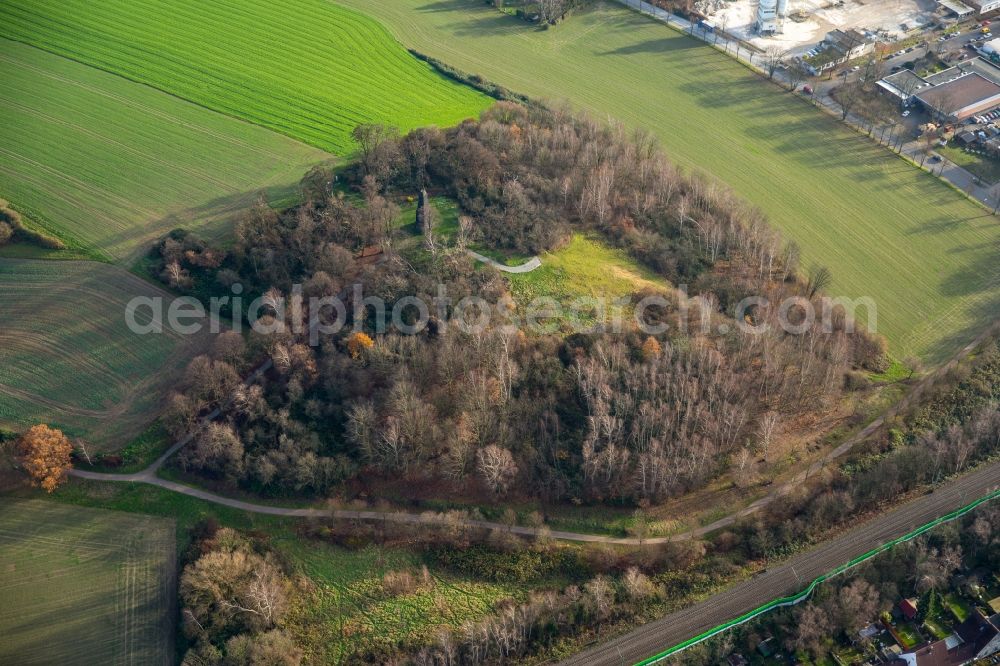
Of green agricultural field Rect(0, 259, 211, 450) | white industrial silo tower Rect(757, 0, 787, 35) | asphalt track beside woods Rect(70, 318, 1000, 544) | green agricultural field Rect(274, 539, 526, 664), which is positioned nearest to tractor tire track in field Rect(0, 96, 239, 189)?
green agricultural field Rect(0, 259, 211, 450)

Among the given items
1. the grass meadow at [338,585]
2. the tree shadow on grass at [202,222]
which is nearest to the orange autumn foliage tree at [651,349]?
the grass meadow at [338,585]

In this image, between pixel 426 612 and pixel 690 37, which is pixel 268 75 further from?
pixel 426 612

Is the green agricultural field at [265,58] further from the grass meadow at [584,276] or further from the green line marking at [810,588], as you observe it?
the green line marking at [810,588]

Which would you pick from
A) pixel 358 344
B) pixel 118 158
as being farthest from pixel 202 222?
pixel 358 344

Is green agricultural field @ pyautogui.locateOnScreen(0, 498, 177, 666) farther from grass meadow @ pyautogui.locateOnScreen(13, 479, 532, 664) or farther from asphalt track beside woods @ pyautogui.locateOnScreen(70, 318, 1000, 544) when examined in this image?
asphalt track beside woods @ pyautogui.locateOnScreen(70, 318, 1000, 544)

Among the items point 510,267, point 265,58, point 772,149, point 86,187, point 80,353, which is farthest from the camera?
point 265,58

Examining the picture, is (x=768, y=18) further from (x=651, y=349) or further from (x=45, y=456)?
(x=45, y=456)
